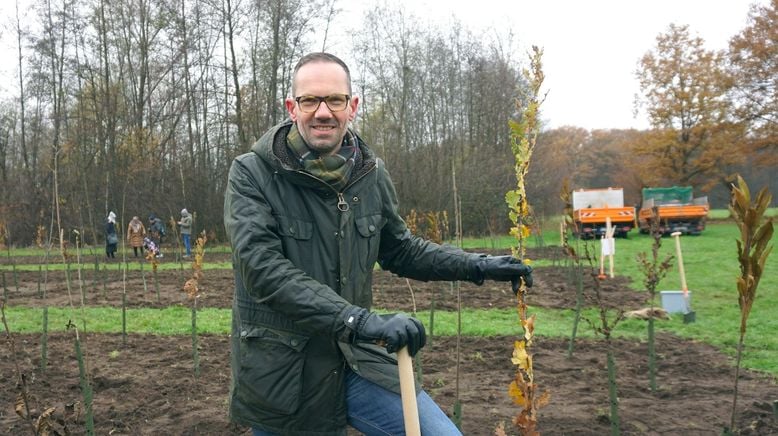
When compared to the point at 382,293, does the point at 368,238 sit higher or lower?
higher

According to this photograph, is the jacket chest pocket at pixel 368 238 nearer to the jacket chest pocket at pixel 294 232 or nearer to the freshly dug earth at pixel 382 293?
the jacket chest pocket at pixel 294 232

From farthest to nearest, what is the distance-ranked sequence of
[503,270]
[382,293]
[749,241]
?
1. [382,293]
2. [503,270]
3. [749,241]

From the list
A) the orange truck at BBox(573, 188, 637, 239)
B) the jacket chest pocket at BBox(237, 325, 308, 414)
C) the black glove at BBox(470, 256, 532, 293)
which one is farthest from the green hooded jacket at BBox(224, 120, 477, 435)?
the orange truck at BBox(573, 188, 637, 239)

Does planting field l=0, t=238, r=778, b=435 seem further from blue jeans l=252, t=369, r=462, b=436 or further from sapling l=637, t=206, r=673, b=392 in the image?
blue jeans l=252, t=369, r=462, b=436

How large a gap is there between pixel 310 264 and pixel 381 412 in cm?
54

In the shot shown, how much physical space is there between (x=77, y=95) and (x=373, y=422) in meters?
29.4

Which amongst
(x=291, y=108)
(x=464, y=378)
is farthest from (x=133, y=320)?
(x=291, y=108)

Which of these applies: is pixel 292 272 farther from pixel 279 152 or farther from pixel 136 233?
pixel 136 233

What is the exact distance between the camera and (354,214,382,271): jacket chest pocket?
221cm

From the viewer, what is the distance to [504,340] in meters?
7.64

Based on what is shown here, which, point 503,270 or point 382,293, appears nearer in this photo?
point 503,270

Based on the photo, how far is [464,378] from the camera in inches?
238

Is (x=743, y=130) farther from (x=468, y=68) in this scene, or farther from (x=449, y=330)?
(x=449, y=330)

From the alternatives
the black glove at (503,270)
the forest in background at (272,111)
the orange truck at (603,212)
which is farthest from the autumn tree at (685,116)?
the black glove at (503,270)
